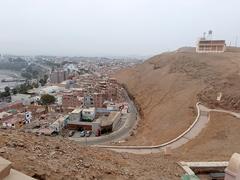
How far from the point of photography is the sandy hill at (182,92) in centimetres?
2134

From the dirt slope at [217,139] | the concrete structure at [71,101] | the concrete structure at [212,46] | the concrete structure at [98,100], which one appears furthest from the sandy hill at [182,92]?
the concrete structure at [71,101]

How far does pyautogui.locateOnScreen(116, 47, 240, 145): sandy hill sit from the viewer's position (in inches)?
840

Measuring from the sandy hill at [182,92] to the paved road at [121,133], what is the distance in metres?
1.09

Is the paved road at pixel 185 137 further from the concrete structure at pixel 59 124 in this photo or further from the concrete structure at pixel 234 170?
the concrete structure at pixel 59 124

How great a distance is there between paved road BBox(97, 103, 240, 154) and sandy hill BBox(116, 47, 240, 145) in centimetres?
71

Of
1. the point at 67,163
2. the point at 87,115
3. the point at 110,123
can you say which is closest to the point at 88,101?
the point at 87,115

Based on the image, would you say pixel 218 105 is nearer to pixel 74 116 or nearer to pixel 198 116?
pixel 198 116

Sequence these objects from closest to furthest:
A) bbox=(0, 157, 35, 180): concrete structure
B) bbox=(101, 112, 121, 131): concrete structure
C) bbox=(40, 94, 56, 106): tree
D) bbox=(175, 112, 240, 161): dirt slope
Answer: bbox=(0, 157, 35, 180): concrete structure → bbox=(175, 112, 240, 161): dirt slope → bbox=(101, 112, 121, 131): concrete structure → bbox=(40, 94, 56, 106): tree

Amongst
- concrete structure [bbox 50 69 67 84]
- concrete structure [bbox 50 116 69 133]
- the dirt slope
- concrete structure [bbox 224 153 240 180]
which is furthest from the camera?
concrete structure [bbox 50 69 67 84]

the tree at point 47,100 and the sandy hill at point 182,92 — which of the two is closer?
the sandy hill at point 182,92

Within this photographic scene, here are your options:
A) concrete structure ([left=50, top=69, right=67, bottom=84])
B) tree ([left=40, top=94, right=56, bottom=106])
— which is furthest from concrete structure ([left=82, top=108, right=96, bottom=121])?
concrete structure ([left=50, top=69, right=67, bottom=84])

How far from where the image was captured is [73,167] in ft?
18.7

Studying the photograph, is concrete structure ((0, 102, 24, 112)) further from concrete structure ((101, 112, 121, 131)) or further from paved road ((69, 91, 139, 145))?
paved road ((69, 91, 139, 145))

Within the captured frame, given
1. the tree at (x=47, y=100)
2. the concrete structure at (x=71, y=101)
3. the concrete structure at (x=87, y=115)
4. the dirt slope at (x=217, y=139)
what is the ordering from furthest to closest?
the tree at (x=47, y=100) < the concrete structure at (x=71, y=101) < the concrete structure at (x=87, y=115) < the dirt slope at (x=217, y=139)
